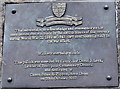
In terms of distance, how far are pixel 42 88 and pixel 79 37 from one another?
702 millimetres

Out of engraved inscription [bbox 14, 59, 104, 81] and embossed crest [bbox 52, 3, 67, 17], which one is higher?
embossed crest [bbox 52, 3, 67, 17]

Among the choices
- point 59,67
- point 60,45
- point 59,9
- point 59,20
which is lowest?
point 59,67

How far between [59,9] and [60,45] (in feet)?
1.40

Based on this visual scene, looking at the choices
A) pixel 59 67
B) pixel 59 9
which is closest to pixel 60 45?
pixel 59 67

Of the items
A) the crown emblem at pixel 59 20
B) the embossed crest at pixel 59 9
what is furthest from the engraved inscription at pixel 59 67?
the embossed crest at pixel 59 9

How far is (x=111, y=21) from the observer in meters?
4.56

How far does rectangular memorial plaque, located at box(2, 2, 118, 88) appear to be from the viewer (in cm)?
441

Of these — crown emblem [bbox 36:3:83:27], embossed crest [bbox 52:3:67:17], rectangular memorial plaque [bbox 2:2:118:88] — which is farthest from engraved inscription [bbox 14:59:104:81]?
embossed crest [bbox 52:3:67:17]

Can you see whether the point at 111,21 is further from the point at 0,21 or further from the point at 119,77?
the point at 0,21

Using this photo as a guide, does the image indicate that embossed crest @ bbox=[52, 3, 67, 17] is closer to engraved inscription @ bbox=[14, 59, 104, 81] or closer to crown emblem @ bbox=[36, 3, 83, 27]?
crown emblem @ bbox=[36, 3, 83, 27]

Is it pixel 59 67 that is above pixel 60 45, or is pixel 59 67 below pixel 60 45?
below

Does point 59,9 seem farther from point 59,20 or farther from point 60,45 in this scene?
point 60,45

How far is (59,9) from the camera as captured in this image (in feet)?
15.2

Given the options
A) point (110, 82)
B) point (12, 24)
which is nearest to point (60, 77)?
point (110, 82)
